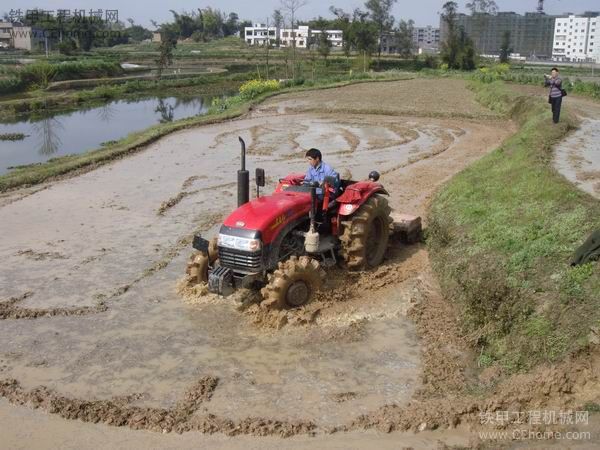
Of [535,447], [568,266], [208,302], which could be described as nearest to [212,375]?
[208,302]

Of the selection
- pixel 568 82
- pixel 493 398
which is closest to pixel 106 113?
pixel 568 82

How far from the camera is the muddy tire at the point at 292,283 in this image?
238 inches

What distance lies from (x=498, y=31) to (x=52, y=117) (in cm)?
9476

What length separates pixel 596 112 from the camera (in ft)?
69.1

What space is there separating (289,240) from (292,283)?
57 cm

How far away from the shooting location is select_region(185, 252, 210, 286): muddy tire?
674 cm

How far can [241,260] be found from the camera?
19.9 feet

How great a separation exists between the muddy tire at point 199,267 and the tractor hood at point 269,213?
0.68 m

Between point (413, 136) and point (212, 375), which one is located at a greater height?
point (413, 136)

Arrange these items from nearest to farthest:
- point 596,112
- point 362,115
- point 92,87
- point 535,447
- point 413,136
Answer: point 535,447 → point 413,136 → point 596,112 → point 362,115 → point 92,87

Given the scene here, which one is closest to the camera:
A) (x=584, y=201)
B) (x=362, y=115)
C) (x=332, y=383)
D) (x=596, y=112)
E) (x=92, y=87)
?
(x=332, y=383)

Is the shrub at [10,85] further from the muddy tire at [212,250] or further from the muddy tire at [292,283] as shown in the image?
the muddy tire at [292,283]

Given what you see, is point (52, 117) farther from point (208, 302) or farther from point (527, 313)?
point (527, 313)

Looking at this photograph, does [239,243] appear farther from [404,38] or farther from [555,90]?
[404,38]
